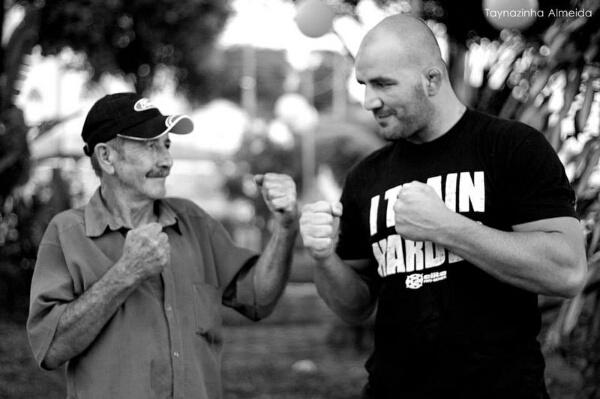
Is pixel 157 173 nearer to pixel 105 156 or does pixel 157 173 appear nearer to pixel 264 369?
pixel 105 156

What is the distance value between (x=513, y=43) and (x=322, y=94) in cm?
3329

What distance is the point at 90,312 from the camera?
254cm

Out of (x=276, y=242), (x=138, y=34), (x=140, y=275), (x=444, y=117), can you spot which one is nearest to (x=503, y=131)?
(x=444, y=117)

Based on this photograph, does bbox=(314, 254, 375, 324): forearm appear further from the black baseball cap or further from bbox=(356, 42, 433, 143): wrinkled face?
the black baseball cap

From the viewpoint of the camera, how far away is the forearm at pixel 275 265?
288cm

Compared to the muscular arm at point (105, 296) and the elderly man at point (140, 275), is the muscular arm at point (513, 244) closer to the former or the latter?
the elderly man at point (140, 275)

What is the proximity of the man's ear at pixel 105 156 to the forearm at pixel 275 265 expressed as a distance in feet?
1.99

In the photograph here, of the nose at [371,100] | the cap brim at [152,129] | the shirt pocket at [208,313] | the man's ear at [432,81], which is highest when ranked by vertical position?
the man's ear at [432,81]

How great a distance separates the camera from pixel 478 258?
2.30m

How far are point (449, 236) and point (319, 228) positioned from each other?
1.38 feet

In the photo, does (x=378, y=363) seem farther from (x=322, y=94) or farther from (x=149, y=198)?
(x=322, y=94)

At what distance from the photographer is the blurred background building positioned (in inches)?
157

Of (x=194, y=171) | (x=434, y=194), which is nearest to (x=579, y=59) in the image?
(x=434, y=194)

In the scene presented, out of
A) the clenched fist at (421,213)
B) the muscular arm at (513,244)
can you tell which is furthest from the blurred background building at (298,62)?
the clenched fist at (421,213)
